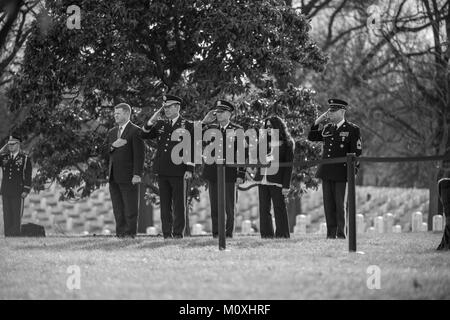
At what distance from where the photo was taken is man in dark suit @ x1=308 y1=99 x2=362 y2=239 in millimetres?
12531

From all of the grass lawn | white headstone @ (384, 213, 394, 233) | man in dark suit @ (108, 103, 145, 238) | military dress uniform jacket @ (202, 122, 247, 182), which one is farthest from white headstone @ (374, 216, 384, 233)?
the grass lawn

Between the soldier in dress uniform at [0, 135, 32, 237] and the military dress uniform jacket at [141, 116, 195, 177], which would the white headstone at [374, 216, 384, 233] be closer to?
the soldier in dress uniform at [0, 135, 32, 237]

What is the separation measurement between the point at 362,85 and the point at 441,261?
15.4 metres

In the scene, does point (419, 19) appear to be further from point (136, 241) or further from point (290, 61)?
point (136, 241)

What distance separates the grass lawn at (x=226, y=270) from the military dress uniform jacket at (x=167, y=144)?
1323 mm

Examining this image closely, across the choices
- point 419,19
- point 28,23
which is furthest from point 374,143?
point 28,23

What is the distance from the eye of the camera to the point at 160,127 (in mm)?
12680

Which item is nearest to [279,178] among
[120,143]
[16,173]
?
[120,143]

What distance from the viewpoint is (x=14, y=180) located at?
1542 centimetres

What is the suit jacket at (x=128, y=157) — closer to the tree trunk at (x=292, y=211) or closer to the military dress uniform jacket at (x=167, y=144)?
the military dress uniform jacket at (x=167, y=144)

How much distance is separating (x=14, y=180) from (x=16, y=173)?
12 centimetres

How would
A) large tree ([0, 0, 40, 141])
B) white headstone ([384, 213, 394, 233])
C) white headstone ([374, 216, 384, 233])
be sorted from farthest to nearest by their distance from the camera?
white headstone ([384, 213, 394, 233]) < white headstone ([374, 216, 384, 233]) < large tree ([0, 0, 40, 141])

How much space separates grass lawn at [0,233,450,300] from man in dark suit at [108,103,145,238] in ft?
4.88
